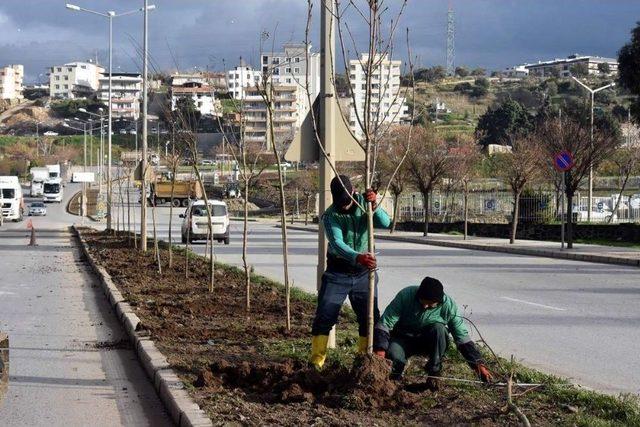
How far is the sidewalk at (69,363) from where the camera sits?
779cm

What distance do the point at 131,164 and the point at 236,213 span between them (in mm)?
35841

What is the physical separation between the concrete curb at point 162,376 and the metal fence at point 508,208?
31.6 m

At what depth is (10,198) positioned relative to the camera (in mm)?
62062

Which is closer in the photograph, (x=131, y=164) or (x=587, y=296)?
(x=587, y=296)

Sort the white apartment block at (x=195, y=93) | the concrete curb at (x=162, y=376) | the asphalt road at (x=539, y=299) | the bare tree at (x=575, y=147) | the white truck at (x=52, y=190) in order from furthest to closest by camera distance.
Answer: the white truck at (x=52, y=190)
the bare tree at (x=575, y=147)
the white apartment block at (x=195, y=93)
the asphalt road at (x=539, y=299)
the concrete curb at (x=162, y=376)

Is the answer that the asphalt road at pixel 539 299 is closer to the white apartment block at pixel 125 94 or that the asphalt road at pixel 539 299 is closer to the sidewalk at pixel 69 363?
the sidewalk at pixel 69 363

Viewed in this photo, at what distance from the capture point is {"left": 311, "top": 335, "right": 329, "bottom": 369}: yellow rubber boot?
805 cm

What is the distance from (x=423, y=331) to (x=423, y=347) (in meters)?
0.13

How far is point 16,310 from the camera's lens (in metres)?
15.1

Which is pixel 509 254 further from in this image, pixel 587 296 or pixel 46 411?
pixel 46 411

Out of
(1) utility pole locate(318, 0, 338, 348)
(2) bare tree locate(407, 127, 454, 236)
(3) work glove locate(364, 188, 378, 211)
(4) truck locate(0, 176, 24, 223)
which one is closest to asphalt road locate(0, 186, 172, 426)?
(1) utility pole locate(318, 0, 338, 348)

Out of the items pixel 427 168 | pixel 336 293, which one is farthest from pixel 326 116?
pixel 427 168

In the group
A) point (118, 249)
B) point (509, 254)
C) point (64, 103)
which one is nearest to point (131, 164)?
point (118, 249)

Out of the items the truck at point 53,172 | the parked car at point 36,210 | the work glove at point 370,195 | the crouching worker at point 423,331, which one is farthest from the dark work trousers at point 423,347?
the truck at point 53,172
